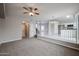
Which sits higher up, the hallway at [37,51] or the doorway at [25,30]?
the doorway at [25,30]

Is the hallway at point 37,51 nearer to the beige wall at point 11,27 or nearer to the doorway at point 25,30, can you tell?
the beige wall at point 11,27

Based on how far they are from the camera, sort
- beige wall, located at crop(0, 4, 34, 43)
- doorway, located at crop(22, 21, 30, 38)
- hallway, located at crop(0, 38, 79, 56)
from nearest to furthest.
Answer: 1. hallway, located at crop(0, 38, 79, 56)
2. beige wall, located at crop(0, 4, 34, 43)
3. doorway, located at crop(22, 21, 30, 38)

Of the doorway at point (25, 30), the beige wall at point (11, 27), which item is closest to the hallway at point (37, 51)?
the beige wall at point (11, 27)

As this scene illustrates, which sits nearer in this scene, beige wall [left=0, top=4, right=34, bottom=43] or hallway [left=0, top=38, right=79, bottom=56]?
hallway [left=0, top=38, right=79, bottom=56]

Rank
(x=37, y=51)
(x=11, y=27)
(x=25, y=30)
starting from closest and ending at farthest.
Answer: (x=37, y=51) → (x=11, y=27) → (x=25, y=30)

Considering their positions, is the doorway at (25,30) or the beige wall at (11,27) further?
the doorway at (25,30)

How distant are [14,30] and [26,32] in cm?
218

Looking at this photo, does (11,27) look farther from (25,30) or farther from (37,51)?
(37,51)

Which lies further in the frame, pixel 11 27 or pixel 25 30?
pixel 25 30

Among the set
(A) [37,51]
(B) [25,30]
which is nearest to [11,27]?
(B) [25,30]

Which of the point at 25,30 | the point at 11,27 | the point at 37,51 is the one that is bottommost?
the point at 37,51

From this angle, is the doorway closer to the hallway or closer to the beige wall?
the beige wall

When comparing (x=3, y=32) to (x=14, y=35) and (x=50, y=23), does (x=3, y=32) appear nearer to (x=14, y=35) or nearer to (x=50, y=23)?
(x=14, y=35)

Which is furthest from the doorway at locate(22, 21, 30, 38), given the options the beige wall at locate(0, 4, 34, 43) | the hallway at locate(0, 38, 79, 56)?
the hallway at locate(0, 38, 79, 56)
